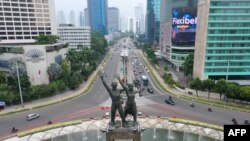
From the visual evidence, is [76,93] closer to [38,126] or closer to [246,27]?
[38,126]

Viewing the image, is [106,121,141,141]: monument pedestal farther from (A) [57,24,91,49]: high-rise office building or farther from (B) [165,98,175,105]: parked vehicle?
(A) [57,24,91,49]: high-rise office building

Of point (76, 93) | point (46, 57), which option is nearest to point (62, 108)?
point (76, 93)

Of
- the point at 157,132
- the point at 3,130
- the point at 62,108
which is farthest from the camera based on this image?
the point at 62,108

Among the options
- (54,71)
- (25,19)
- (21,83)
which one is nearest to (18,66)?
(21,83)

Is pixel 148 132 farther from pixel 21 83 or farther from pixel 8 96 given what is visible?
pixel 8 96

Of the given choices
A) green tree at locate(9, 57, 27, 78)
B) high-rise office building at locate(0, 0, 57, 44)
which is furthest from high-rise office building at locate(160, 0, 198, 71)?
green tree at locate(9, 57, 27, 78)

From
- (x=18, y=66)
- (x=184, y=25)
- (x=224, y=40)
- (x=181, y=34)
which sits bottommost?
(x=18, y=66)
